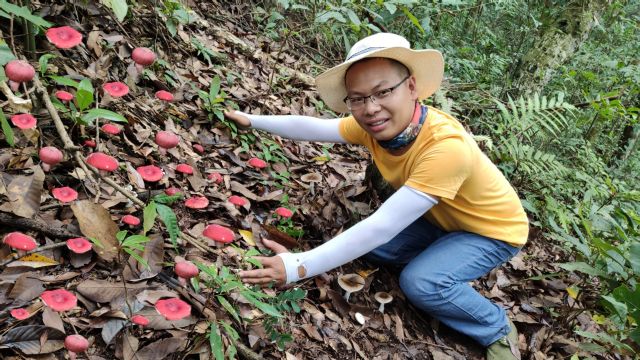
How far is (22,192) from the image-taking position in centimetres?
245

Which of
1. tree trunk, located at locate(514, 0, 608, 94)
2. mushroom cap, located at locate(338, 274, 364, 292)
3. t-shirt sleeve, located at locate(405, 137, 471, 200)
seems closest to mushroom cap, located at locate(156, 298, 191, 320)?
mushroom cap, located at locate(338, 274, 364, 292)

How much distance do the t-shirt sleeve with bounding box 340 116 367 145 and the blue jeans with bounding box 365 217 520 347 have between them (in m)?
0.99

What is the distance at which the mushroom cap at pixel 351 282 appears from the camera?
Result: 330 centimetres

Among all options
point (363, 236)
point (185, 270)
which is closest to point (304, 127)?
point (363, 236)

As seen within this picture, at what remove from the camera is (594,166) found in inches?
256

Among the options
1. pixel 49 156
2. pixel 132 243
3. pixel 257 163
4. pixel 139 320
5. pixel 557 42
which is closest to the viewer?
pixel 139 320

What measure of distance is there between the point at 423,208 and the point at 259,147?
1799 millimetres

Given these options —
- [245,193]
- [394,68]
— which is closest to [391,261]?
[245,193]

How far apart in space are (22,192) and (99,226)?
40 centimetres

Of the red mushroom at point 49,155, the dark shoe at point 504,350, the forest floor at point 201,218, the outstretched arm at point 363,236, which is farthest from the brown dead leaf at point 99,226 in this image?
the dark shoe at point 504,350

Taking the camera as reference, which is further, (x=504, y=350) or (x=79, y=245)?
(x=504, y=350)

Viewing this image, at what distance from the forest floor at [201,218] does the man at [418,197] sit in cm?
26

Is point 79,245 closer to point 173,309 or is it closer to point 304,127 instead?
point 173,309

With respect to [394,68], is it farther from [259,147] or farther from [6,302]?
[6,302]
